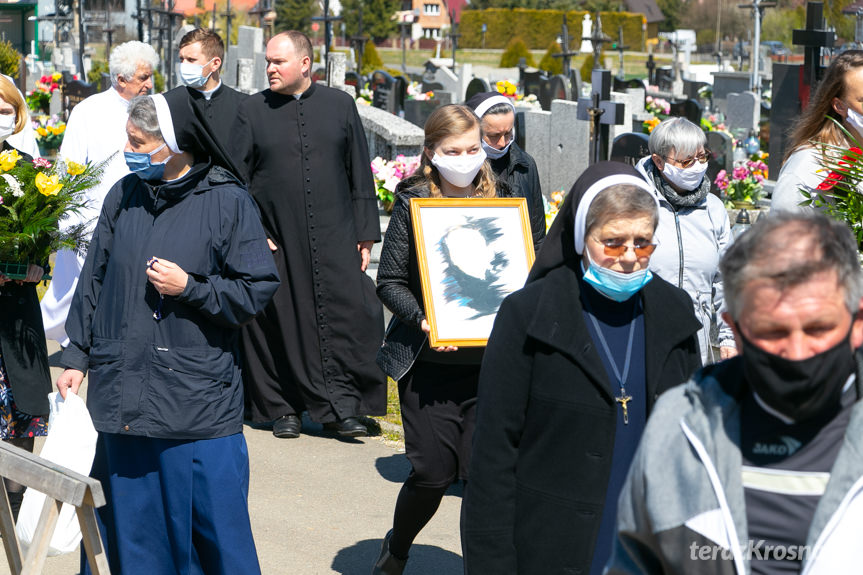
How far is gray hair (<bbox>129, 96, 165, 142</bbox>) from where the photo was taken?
382 centimetres

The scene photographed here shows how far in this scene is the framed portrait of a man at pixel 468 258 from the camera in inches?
173

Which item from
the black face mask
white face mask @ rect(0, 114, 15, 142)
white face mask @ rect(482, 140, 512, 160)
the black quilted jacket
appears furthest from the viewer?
white face mask @ rect(482, 140, 512, 160)

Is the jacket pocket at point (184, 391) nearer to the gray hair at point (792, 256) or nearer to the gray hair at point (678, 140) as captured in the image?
the gray hair at point (678, 140)

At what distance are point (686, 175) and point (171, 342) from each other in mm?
2118

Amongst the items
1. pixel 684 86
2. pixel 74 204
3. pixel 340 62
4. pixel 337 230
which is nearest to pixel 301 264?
pixel 337 230

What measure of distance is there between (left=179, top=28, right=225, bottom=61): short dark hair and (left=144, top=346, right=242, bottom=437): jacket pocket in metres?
3.50

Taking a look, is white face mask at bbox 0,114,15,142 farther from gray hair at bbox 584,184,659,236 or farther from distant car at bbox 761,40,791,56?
distant car at bbox 761,40,791,56

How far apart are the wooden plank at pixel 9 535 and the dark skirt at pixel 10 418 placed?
3.28 ft

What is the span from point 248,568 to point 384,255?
4.13 ft

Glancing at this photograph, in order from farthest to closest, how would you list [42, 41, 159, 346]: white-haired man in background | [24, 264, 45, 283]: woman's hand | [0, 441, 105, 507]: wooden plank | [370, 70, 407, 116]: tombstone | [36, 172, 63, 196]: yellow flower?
[370, 70, 407, 116]: tombstone
[42, 41, 159, 346]: white-haired man in background
[24, 264, 45, 283]: woman's hand
[36, 172, 63, 196]: yellow flower
[0, 441, 105, 507]: wooden plank

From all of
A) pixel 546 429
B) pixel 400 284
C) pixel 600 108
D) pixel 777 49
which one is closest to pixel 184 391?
pixel 400 284

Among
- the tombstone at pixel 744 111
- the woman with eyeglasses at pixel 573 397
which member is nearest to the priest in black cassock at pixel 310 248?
the woman with eyeglasses at pixel 573 397

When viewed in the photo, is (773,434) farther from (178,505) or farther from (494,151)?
(494,151)

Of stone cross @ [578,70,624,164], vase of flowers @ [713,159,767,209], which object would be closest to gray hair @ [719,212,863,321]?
stone cross @ [578,70,624,164]
